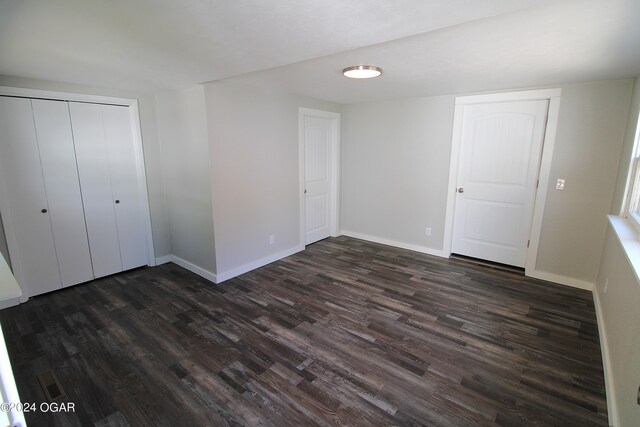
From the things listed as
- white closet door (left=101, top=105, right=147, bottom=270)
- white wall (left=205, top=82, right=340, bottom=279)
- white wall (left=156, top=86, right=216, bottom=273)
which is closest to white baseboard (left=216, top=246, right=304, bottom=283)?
white wall (left=205, top=82, right=340, bottom=279)

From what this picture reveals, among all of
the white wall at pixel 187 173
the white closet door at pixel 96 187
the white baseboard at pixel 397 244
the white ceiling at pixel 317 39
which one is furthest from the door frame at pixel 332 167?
the white closet door at pixel 96 187

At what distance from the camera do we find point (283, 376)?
2.10m

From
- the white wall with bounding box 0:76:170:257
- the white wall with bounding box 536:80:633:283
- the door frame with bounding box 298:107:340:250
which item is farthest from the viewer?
the door frame with bounding box 298:107:340:250

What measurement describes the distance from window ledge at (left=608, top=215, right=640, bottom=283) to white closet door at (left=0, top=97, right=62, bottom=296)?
4.76 metres

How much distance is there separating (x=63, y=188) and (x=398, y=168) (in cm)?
419

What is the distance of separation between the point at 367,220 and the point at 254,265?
2107mm

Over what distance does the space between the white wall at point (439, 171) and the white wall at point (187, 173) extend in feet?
8.24

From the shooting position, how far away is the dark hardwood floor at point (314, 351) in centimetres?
183

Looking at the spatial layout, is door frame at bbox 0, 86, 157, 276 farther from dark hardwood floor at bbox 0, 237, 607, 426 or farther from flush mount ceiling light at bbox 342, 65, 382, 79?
flush mount ceiling light at bbox 342, 65, 382, 79

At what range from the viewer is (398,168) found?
4.54 meters

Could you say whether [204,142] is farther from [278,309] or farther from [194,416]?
[194,416]

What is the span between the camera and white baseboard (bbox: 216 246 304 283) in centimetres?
355

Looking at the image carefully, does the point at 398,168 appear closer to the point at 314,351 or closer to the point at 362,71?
the point at 362,71

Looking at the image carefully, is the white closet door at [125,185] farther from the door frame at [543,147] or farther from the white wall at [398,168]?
the door frame at [543,147]
